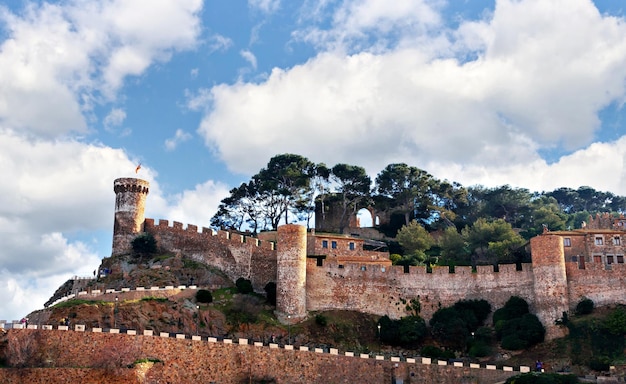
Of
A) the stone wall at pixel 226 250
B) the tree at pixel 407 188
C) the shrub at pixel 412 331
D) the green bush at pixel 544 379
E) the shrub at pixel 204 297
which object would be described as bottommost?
the green bush at pixel 544 379

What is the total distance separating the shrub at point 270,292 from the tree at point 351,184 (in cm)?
2527

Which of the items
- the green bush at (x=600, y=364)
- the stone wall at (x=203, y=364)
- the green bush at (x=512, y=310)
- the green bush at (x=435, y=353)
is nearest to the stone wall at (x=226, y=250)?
the stone wall at (x=203, y=364)

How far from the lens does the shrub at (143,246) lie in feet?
233

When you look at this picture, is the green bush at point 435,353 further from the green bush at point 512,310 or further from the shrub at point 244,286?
the shrub at point 244,286

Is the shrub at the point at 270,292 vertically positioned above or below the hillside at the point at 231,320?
above

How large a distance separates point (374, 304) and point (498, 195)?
38.3m

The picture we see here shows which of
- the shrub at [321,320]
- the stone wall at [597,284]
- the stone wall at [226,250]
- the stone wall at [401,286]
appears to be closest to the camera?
the stone wall at [597,284]

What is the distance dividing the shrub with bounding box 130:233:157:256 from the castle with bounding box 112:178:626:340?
1061 millimetres

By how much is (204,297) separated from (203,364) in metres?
9.51

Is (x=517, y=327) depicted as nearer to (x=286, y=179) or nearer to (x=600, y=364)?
(x=600, y=364)

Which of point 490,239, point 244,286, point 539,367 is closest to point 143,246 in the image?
point 244,286

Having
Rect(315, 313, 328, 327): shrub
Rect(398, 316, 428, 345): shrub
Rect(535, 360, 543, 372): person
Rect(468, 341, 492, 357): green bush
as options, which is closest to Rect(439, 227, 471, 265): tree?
Rect(398, 316, 428, 345): shrub

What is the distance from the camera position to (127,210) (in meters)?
73.4

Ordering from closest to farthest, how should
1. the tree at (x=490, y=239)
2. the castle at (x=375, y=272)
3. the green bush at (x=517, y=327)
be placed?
the green bush at (x=517, y=327)
the castle at (x=375, y=272)
the tree at (x=490, y=239)
